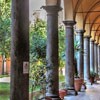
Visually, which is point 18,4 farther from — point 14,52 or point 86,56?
point 86,56

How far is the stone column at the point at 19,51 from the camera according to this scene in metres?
5.75

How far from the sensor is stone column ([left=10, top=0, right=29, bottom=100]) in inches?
226

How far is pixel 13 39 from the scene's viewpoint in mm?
5859

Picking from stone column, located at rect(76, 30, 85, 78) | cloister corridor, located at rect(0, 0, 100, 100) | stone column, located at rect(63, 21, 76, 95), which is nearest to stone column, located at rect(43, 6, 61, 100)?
cloister corridor, located at rect(0, 0, 100, 100)

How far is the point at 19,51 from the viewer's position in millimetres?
5805

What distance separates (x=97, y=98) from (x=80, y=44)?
5060 mm

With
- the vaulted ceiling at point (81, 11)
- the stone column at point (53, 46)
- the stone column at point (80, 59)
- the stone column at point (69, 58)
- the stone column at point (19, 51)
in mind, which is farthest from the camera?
the stone column at point (80, 59)

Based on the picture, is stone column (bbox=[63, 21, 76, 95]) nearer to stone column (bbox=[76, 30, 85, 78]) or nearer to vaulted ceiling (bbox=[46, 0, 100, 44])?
vaulted ceiling (bbox=[46, 0, 100, 44])

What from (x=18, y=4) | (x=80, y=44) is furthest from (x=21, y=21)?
(x=80, y=44)

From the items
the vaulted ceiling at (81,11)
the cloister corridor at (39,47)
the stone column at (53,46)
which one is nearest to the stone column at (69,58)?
the cloister corridor at (39,47)

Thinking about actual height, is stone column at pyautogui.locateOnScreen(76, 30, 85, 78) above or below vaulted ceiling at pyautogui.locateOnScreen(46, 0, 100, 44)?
below

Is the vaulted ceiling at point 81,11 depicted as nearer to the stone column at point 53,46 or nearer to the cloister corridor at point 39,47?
the cloister corridor at point 39,47

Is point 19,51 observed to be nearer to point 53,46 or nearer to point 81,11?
point 53,46

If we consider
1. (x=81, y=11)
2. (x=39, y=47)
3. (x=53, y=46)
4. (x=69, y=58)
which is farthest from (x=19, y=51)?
(x=81, y=11)
